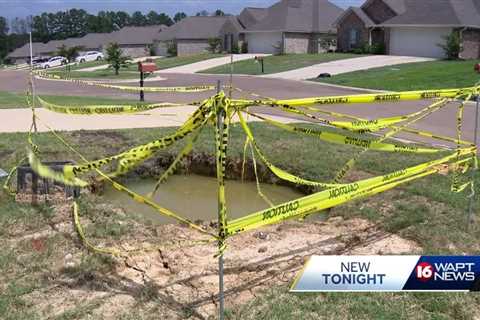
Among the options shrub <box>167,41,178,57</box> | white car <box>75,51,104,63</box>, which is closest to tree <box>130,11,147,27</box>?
white car <box>75,51,104,63</box>

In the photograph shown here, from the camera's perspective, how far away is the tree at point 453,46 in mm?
37312

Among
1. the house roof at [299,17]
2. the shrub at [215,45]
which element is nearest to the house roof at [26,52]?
the shrub at [215,45]

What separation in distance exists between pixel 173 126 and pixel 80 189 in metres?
5.50

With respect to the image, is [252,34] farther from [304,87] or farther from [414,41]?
[304,87]

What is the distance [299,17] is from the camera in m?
55.5

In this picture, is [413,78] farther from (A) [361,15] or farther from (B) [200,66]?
(B) [200,66]

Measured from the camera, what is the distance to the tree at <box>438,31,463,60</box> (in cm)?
3731

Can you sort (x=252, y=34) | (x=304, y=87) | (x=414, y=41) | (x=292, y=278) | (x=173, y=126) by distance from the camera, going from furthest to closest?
(x=252, y=34)
(x=414, y=41)
(x=304, y=87)
(x=173, y=126)
(x=292, y=278)

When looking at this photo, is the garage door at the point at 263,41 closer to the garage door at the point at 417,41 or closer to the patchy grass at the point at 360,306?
the garage door at the point at 417,41

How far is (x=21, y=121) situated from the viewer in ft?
42.7

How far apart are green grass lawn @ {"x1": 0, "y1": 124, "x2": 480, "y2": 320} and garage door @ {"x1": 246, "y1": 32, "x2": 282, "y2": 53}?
45.6m

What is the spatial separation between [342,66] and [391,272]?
116ft

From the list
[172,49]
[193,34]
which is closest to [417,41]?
[193,34]

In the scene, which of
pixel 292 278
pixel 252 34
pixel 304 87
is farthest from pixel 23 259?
pixel 252 34
